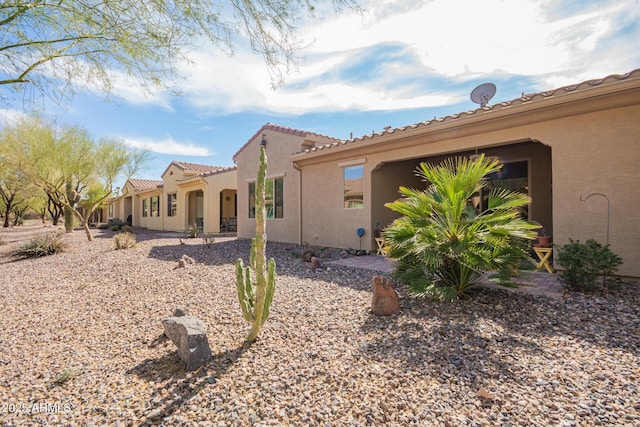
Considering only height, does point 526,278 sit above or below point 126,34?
below

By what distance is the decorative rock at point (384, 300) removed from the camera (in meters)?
4.19

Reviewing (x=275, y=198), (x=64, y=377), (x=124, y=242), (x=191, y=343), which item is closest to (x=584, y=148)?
(x=191, y=343)

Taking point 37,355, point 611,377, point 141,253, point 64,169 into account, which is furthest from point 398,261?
point 64,169

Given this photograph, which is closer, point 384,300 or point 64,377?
point 64,377

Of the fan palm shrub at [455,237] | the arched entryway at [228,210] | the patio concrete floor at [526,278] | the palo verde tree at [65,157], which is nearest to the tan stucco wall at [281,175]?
the patio concrete floor at [526,278]

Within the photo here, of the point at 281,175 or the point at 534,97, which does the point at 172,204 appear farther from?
the point at 534,97

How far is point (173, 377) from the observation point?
287 cm

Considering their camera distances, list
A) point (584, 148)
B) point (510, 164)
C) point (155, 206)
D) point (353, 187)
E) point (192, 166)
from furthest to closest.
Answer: point (155, 206) < point (192, 166) < point (353, 187) < point (510, 164) < point (584, 148)

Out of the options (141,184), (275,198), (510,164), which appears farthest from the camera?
(141,184)

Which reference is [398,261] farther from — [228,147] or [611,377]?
[228,147]

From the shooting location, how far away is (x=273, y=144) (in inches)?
497

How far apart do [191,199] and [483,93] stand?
17891 mm

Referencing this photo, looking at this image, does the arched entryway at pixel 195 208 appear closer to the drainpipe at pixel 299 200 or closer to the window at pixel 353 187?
the drainpipe at pixel 299 200

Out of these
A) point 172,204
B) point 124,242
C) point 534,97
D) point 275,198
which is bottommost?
point 124,242
